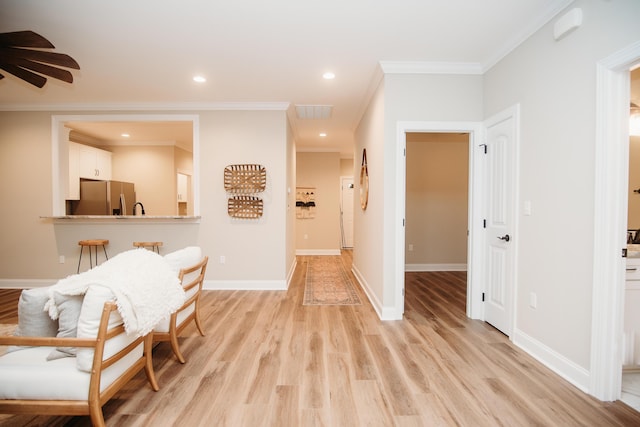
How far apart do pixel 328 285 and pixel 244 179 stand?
2.11m

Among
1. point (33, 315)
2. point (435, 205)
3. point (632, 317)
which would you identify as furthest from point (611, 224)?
point (435, 205)

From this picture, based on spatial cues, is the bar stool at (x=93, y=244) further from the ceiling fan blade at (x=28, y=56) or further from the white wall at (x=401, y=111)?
the white wall at (x=401, y=111)

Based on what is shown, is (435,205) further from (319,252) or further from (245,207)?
(245,207)

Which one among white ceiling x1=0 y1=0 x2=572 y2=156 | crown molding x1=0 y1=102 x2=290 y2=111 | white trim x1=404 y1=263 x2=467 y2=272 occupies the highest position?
white ceiling x1=0 y1=0 x2=572 y2=156

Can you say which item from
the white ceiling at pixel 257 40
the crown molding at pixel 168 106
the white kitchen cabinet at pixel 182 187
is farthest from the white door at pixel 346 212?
the white ceiling at pixel 257 40

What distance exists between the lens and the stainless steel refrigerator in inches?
205

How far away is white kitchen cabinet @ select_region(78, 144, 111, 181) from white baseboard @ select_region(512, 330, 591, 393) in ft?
23.8

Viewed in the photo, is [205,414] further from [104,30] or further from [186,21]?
[104,30]

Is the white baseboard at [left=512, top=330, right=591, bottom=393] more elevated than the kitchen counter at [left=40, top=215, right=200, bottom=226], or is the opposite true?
the kitchen counter at [left=40, top=215, right=200, bottom=226]

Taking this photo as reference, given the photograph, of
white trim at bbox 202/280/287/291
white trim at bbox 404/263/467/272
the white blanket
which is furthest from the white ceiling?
white trim at bbox 404/263/467/272

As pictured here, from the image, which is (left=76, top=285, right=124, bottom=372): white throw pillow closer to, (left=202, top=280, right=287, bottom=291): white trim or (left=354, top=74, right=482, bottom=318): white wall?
(left=354, top=74, right=482, bottom=318): white wall

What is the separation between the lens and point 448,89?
315cm

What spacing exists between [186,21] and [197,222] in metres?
2.71

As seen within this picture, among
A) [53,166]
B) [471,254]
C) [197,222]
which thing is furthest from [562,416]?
[53,166]
